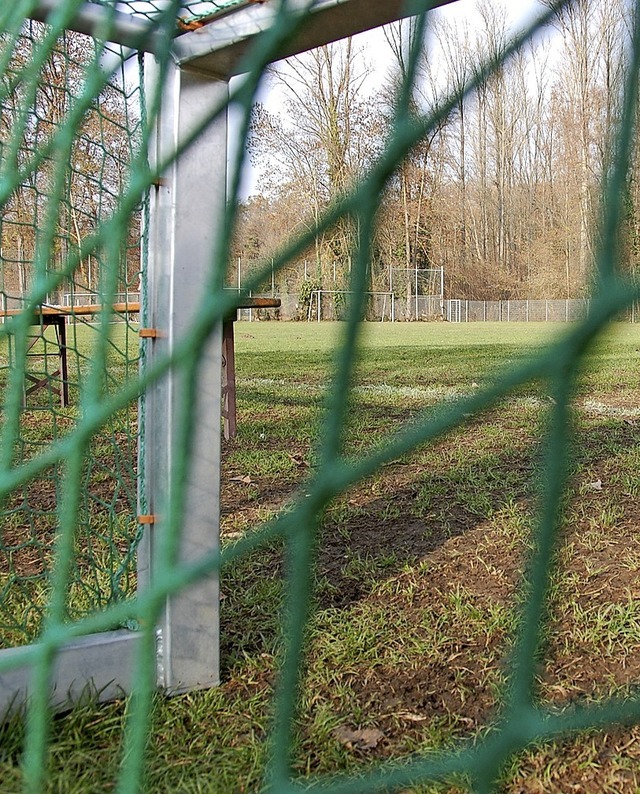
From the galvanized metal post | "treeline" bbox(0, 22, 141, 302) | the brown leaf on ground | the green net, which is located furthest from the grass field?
"treeline" bbox(0, 22, 141, 302)

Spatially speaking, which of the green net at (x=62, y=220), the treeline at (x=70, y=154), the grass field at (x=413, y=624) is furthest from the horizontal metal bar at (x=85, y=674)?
the treeline at (x=70, y=154)

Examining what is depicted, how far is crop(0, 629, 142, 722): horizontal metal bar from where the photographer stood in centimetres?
125

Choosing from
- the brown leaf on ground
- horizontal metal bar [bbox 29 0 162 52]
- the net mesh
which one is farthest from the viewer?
the brown leaf on ground

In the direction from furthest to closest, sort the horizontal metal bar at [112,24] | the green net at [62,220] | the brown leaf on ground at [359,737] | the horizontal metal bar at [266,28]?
the brown leaf on ground at [359,737] → the horizontal metal bar at [112,24] → the green net at [62,220] → the horizontal metal bar at [266,28]

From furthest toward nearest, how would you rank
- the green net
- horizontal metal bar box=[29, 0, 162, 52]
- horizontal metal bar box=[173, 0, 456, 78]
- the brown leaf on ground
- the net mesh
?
the brown leaf on ground, horizontal metal bar box=[29, 0, 162, 52], the green net, horizontal metal bar box=[173, 0, 456, 78], the net mesh

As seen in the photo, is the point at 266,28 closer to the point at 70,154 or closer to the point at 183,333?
the point at 70,154

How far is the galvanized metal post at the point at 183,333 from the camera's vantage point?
1.23 meters

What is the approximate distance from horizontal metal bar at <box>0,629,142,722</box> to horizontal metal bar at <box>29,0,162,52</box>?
92 cm

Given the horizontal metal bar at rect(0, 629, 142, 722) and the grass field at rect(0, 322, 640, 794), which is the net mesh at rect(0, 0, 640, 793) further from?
the horizontal metal bar at rect(0, 629, 142, 722)

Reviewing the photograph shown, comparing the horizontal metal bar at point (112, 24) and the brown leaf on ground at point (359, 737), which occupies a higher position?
the horizontal metal bar at point (112, 24)

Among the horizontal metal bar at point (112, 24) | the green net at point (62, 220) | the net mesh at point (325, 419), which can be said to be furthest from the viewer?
the horizontal metal bar at point (112, 24)

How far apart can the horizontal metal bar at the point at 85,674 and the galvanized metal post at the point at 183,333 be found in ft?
0.21

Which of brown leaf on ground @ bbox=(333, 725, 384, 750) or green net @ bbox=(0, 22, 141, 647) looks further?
brown leaf on ground @ bbox=(333, 725, 384, 750)

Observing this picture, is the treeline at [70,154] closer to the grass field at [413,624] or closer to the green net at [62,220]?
the green net at [62,220]
